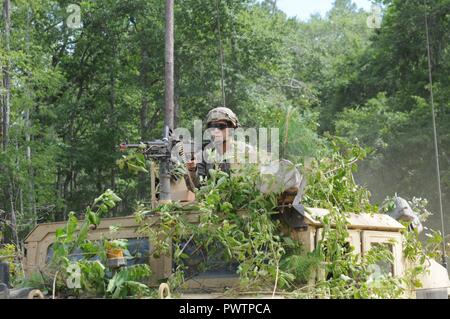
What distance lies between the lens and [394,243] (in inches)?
260

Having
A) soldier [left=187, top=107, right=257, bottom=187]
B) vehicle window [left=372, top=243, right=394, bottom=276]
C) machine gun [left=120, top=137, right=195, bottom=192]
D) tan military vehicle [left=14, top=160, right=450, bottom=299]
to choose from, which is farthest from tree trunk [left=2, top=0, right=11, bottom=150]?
vehicle window [left=372, top=243, right=394, bottom=276]

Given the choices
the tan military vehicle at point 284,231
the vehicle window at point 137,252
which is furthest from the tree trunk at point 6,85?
the vehicle window at point 137,252

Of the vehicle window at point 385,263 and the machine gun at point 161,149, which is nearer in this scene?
the vehicle window at point 385,263

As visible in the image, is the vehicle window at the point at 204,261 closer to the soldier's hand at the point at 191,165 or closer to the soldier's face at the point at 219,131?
the soldier's hand at the point at 191,165

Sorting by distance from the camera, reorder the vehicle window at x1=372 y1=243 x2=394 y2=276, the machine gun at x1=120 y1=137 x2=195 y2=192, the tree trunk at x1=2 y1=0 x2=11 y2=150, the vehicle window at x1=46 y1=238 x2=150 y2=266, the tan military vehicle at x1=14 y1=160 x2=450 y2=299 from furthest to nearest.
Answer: the tree trunk at x1=2 y1=0 x2=11 y2=150 → the machine gun at x1=120 y1=137 x2=195 y2=192 → the vehicle window at x1=372 y1=243 x2=394 y2=276 → the vehicle window at x1=46 y1=238 x2=150 y2=266 → the tan military vehicle at x1=14 y1=160 x2=450 y2=299

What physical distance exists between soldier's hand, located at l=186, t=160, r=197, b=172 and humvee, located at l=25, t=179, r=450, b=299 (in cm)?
20

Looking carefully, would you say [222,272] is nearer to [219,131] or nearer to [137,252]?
[137,252]

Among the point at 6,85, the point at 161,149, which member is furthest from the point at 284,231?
the point at 6,85

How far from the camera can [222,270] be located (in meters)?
6.00

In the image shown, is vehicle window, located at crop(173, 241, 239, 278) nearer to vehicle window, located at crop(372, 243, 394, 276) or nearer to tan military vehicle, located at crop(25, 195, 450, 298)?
tan military vehicle, located at crop(25, 195, 450, 298)

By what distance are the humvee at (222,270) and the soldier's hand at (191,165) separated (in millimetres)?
195

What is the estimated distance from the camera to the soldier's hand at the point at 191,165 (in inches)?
279

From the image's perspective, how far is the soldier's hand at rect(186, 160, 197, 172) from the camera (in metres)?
7.08

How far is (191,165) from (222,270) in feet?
4.39
